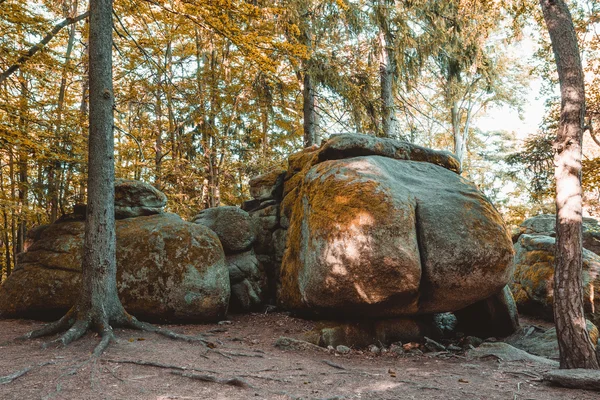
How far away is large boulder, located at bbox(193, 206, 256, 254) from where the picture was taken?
9086mm

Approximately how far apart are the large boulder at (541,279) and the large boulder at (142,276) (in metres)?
6.90

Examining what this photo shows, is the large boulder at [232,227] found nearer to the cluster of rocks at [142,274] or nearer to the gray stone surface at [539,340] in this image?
the cluster of rocks at [142,274]

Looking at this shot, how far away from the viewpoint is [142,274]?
23.5 feet

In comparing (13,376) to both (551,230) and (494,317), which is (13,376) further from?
(551,230)

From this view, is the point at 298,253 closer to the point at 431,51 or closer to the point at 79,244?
the point at 79,244

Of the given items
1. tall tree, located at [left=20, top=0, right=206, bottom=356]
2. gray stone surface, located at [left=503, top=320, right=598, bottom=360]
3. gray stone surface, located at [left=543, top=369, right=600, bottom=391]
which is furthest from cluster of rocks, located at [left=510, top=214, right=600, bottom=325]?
tall tree, located at [left=20, top=0, right=206, bottom=356]

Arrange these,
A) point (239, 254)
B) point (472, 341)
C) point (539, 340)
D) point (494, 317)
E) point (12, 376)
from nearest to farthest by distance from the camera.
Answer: point (12, 376) → point (539, 340) → point (472, 341) → point (494, 317) → point (239, 254)

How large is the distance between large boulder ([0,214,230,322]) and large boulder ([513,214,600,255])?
962cm

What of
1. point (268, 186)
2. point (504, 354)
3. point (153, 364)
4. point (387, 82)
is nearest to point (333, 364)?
point (153, 364)

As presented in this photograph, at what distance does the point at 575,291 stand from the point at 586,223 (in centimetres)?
988

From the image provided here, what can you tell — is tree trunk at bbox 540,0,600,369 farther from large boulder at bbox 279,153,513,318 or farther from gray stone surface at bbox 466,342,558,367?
large boulder at bbox 279,153,513,318

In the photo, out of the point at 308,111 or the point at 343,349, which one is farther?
the point at 308,111

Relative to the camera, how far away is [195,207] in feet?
51.6

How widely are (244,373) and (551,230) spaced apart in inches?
433
